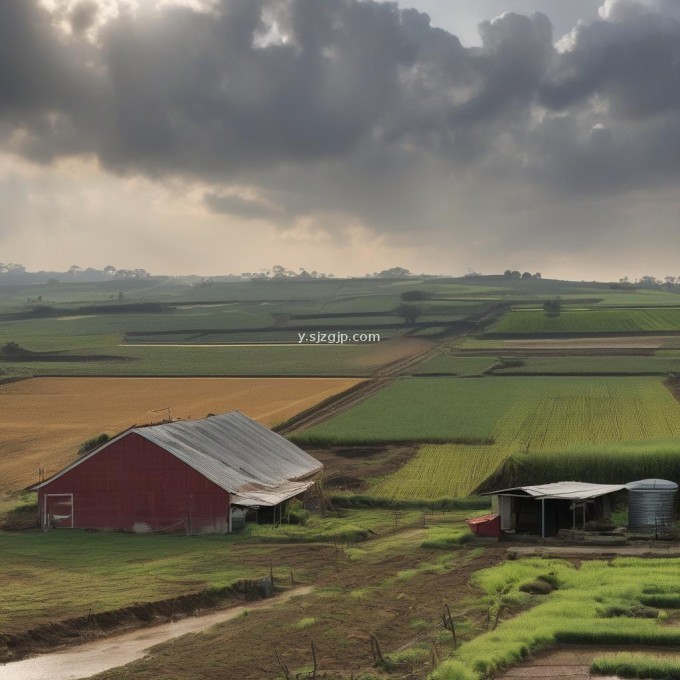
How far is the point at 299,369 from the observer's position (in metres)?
118

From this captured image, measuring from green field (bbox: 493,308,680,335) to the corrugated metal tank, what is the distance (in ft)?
360

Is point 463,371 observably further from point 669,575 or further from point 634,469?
point 669,575

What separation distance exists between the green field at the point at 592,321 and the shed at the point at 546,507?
109 m

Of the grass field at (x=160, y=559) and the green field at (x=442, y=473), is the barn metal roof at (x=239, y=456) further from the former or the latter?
the green field at (x=442, y=473)

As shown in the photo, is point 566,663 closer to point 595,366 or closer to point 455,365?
point 595,366

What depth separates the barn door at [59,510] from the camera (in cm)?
4631

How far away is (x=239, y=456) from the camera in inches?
2032

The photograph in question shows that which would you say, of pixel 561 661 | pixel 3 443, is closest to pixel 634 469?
pixel 561 661

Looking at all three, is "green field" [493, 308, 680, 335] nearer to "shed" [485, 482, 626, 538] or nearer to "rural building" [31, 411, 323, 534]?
"shed" [485, 482, 626, 538]

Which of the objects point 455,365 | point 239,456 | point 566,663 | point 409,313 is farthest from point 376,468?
point 409,313

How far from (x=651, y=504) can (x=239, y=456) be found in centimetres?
1763

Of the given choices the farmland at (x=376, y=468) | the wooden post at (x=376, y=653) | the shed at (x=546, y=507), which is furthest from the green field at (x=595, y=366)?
the wooden post at (x=376, y=653)

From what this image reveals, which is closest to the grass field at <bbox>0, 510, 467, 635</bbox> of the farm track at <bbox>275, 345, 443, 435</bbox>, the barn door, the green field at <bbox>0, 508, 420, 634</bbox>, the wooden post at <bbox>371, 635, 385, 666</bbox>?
the green field at <bbox>0, 508, 420, 634</bbox>

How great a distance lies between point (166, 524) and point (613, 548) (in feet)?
54.2
